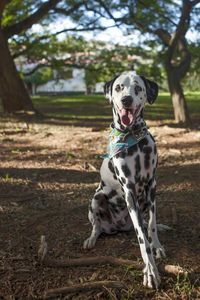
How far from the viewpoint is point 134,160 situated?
11.9 ft

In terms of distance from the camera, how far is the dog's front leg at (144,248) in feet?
11.1

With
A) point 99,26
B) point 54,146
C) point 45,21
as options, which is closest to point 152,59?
point 99,26

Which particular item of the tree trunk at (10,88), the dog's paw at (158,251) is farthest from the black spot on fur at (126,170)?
the tree trunk at (10,88)

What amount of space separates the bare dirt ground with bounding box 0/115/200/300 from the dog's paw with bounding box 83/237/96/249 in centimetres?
5

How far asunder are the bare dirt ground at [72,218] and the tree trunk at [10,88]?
5.02m

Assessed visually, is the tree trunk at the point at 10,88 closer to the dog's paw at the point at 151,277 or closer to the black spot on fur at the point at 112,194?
the black spot on fur at the point at 112,194

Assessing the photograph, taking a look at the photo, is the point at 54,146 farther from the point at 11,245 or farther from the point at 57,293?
the point at 57,293

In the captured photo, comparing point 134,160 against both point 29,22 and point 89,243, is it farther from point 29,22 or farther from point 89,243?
point 29,22

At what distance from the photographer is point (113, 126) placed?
3863 mm

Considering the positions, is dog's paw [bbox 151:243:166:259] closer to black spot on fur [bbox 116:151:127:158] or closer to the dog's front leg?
the dog's front leg

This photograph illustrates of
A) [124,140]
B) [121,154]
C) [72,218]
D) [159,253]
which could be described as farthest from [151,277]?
[72,218]

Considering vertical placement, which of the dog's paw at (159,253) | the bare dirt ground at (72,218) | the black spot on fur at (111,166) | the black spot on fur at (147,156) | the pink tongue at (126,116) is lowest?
the bare dirt ground at (72,218)

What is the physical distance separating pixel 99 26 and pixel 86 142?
30.5 feet

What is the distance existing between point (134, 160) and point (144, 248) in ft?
2.19
